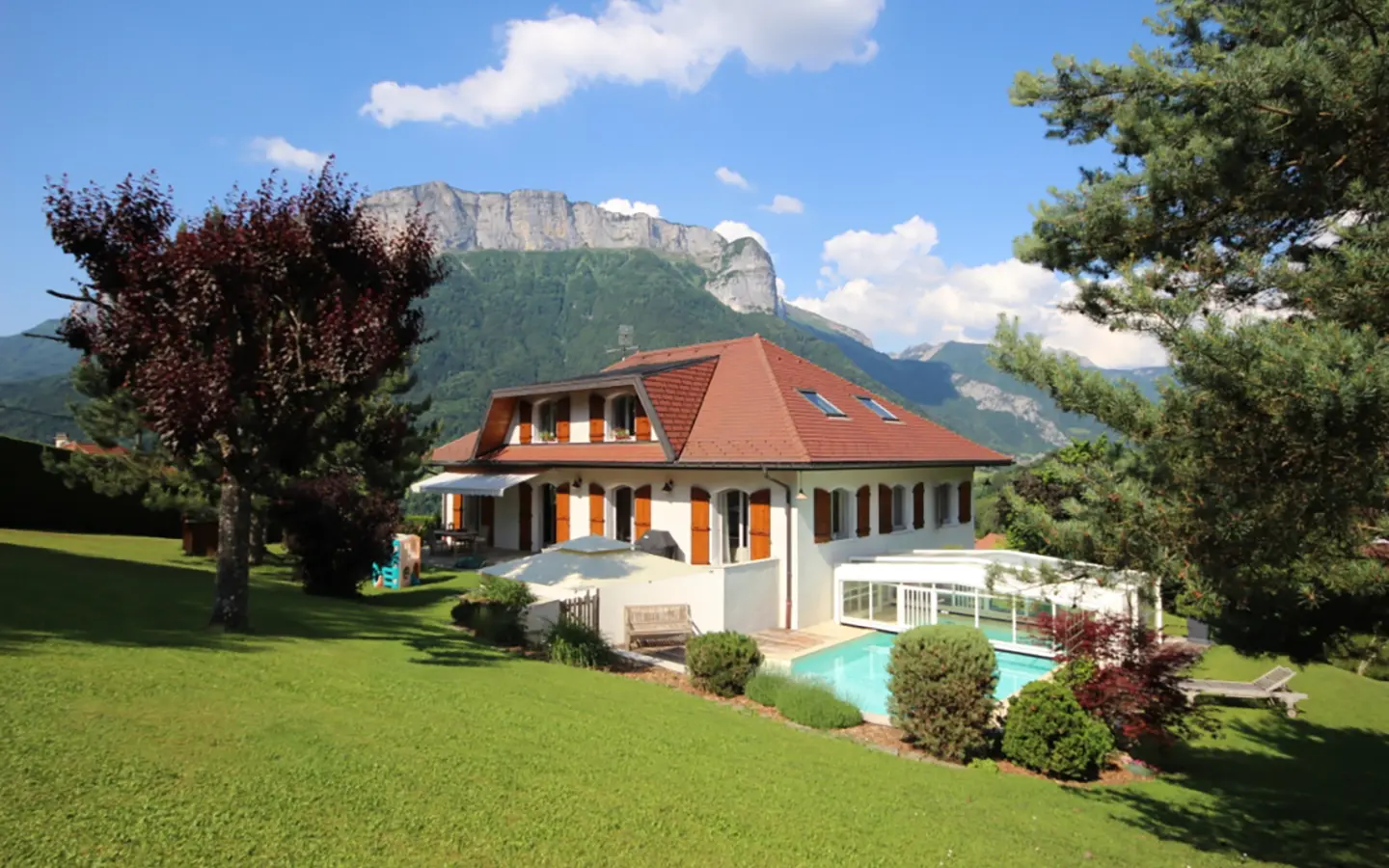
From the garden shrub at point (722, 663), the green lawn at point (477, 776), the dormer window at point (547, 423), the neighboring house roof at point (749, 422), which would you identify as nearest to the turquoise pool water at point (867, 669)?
the garden shrub at point (722, 663)

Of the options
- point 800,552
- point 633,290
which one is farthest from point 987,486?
point 633,290

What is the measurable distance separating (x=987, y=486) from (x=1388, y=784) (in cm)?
4495

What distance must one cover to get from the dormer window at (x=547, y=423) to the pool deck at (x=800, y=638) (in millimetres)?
12397

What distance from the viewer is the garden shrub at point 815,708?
39.6 feet

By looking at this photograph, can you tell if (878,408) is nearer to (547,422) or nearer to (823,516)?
(823,516)

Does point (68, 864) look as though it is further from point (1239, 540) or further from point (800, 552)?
point (800, 552)

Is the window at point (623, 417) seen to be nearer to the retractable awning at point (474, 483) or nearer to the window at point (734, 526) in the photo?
the retractable awning at point (474, 483)

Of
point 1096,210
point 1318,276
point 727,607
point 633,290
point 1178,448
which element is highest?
point 633,290

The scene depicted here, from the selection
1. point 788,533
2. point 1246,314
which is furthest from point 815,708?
point 1246,314

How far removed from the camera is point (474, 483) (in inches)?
1120

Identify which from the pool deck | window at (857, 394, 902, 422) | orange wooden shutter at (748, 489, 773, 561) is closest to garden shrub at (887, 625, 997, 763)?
the pool deck

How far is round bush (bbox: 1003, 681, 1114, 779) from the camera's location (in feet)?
34.8

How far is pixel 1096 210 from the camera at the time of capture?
7543 mm

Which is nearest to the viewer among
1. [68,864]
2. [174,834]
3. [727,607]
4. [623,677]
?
[68,864]
